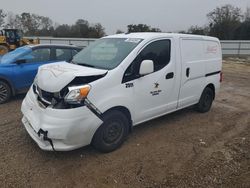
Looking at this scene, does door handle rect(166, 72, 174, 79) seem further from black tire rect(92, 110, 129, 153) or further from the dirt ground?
black tire rect(92, 110, 129, 153)

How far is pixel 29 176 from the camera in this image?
337 centimetres

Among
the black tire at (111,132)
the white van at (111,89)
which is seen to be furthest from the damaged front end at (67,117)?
the black tire at (111,132)

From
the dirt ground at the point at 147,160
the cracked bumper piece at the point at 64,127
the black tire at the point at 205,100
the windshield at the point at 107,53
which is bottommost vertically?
the dirt ground at the point at 147,160

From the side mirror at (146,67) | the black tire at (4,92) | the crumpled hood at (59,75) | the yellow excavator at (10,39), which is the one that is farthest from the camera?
the yellow excavator at (10,39)

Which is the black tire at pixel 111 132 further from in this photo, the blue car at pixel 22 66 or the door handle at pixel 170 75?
the blue car at pixel 22 66

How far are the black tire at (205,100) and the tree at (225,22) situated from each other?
3232 cm

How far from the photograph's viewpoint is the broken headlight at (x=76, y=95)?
3447 millimetres

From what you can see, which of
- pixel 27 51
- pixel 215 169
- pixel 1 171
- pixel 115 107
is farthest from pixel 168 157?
pixel 27 51

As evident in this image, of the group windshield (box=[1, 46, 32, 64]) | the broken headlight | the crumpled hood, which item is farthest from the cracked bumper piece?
windshield (box=[1, 46, 32, 64])

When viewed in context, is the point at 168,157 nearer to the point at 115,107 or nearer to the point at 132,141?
the point at 132,141

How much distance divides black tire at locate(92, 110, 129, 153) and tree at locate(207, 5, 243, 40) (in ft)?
115

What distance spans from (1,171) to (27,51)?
4.16 m

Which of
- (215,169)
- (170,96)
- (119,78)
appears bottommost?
(215,169)

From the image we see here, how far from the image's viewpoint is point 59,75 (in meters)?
3.70
